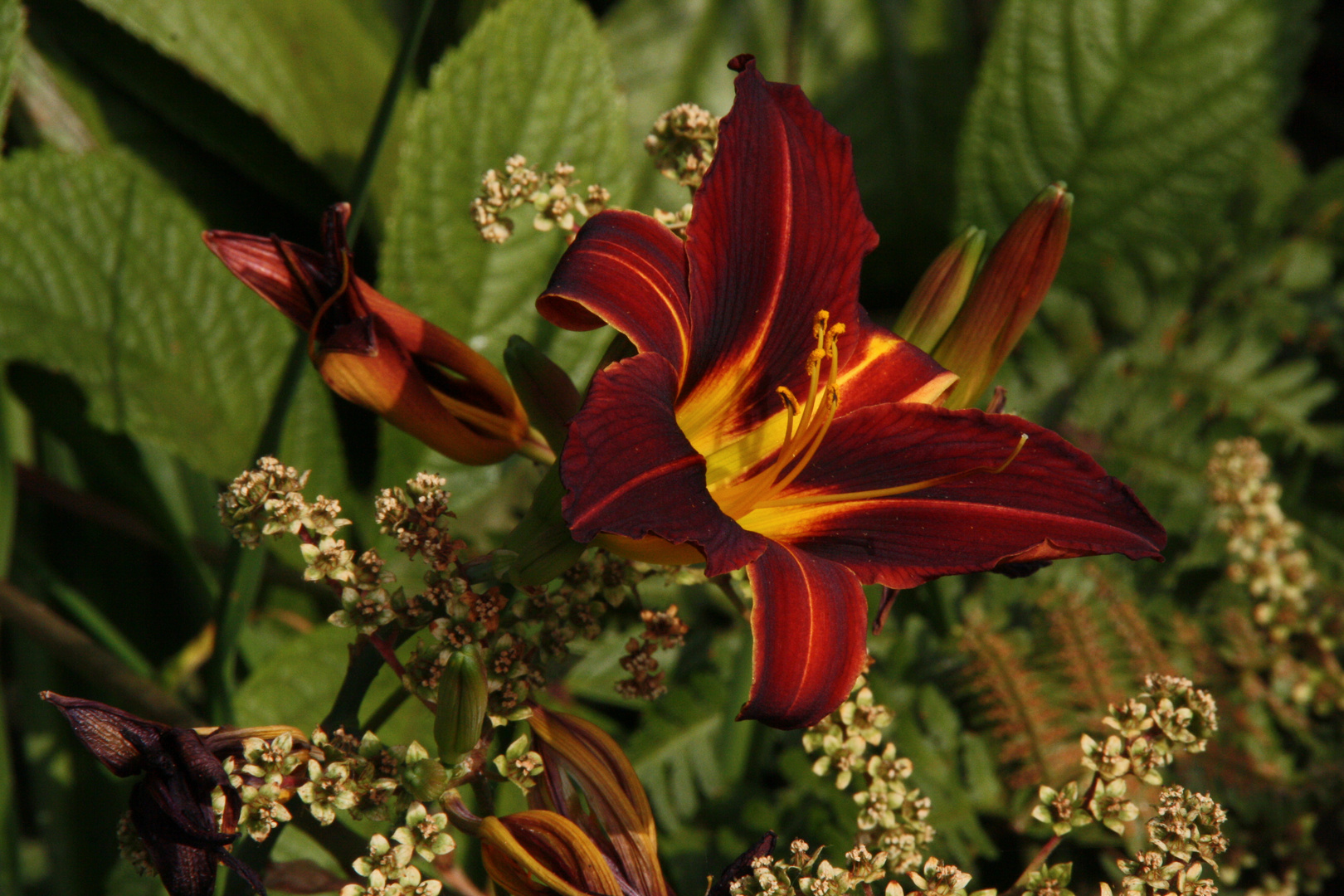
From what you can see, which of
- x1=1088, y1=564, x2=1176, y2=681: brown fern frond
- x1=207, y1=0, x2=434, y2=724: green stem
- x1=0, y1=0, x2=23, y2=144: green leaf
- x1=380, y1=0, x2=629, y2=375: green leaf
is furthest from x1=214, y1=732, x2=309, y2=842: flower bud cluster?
x1=1088, y1=564, x2=1176, y2=681: brown fern frond

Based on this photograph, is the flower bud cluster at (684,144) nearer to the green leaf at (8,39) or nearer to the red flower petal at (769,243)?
the red flower petal at (769,243)

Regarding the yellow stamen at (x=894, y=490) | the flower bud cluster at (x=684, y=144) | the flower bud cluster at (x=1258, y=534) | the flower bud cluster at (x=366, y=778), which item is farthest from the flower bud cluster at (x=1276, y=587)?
the flower bud cluster at (x=366, y=778)

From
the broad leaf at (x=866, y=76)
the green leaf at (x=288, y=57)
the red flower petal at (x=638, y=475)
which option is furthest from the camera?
the broad leaf at (x=866, y=76)

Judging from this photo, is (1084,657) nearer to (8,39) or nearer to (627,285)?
(627,285)

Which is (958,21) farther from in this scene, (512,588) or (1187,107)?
(512,588)

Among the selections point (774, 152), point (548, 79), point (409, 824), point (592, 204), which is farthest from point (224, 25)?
point (409, 824)

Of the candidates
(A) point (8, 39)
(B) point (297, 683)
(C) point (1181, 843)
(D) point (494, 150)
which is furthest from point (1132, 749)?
(A) point (8, 39)

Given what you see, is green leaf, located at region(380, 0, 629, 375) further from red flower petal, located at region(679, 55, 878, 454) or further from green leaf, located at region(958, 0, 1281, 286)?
green leaf, located at region(958, 0, 1281, 286)
